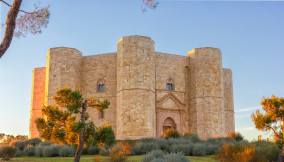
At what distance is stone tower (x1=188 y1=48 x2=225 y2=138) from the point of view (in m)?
29.9

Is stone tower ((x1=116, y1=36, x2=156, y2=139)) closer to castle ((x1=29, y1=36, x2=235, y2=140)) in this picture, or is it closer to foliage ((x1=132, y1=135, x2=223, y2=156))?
castle ((x1=29, y1=36, x2=235, y2=140))

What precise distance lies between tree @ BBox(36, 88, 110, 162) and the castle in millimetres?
14032

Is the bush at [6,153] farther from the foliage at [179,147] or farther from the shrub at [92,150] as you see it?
the foliage at [179,147]

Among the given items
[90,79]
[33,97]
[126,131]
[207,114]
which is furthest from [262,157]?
[33,97]

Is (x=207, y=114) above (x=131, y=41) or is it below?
below

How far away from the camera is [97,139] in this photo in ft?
44.7

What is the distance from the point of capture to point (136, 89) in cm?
2752

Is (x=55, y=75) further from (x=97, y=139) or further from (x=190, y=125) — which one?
(x=97, y=139)

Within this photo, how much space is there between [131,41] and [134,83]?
2916 mm

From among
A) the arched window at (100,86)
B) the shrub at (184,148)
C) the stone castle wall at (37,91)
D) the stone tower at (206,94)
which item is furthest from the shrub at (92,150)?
the stone castle wall at (37,91)

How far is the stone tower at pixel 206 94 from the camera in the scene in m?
29.9

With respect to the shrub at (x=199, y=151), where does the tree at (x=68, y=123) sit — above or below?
above

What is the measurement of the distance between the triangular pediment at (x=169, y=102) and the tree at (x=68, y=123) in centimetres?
1580

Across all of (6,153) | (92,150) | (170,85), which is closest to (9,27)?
(6,153)
